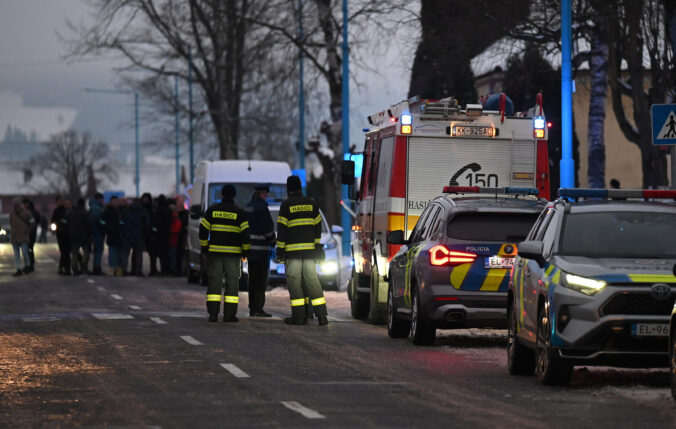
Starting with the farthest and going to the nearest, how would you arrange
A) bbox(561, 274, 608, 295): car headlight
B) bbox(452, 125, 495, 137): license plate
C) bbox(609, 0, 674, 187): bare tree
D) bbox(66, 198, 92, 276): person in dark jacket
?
bbox(66, 198, 92, 276): person in dark jacket, bbox(609, 0, 674, 187): bare tree, bbox(452, 125, 495, 137): license plate, bbox(561, 274, 608, 295): car headlight

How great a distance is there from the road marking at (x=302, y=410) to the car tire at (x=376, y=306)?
8.91 m

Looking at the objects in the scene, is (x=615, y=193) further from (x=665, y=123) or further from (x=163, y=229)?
(x=163, y=229)

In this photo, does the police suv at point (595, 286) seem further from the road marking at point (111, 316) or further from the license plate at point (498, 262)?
the road marking at point (111, 316)

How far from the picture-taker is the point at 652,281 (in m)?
11.4

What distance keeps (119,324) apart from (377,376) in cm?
698

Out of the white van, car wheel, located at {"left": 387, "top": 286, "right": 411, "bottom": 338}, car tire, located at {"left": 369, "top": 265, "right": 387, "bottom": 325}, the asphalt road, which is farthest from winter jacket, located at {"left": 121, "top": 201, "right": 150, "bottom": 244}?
car wheel, located at {"left": 387, "top": 286, "right": 411, "bottom": 338}

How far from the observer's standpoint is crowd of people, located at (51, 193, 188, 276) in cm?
3425

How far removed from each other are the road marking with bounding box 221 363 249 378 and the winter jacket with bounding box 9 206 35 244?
71.7 ft

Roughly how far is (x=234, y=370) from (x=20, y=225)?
22.6 meters

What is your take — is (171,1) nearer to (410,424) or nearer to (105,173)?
(410,424)

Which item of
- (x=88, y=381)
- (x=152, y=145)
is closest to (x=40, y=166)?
(x=152, y=145)

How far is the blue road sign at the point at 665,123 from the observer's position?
1802 centimetres

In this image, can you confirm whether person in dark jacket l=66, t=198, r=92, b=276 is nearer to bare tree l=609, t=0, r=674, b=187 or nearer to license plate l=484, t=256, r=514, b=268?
bare tree l=609, t=0, r=674, b=187

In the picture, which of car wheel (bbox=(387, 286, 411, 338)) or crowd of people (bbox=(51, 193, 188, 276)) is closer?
car wheel (bbox=(387, 286, 411, 338))
